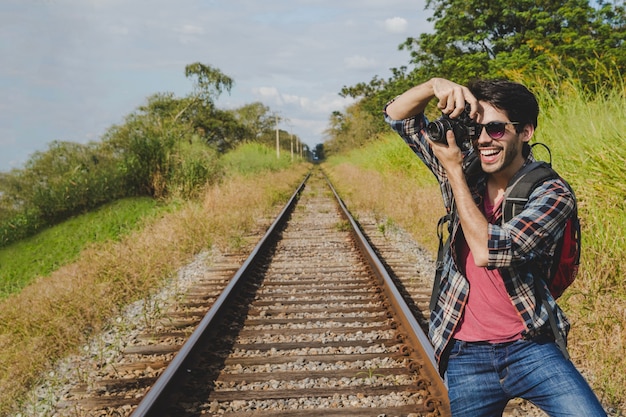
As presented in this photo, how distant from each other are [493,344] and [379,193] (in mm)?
11424

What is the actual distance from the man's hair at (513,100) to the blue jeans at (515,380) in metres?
0.73

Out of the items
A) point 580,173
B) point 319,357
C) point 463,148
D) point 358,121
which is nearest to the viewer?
point 463,148

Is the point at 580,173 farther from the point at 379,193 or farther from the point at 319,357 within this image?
the point at 379,193

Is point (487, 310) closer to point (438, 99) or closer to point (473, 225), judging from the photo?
point (473, 225)

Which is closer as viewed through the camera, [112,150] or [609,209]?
[609,209]

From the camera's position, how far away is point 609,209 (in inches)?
187

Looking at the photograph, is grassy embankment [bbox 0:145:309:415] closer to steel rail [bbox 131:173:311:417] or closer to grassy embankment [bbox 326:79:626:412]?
steel rail [bbox 131:173:311:417]

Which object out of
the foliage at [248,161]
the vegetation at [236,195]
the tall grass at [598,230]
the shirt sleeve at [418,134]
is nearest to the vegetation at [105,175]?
the vegetation at [236,195]

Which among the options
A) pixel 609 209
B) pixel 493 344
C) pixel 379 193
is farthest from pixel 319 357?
pixel 379 193

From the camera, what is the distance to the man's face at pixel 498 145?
1617mm

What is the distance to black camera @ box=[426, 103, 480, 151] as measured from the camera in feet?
5.17

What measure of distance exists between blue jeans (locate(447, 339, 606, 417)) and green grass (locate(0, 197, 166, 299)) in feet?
32.8

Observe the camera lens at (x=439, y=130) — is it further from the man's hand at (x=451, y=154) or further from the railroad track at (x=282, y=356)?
the railroad track at (x=282, y=356)

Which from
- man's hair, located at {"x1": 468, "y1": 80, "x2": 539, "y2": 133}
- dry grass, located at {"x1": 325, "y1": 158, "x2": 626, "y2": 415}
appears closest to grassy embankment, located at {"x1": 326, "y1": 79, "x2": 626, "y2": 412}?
dry grass, located at {"x1": 325, "y1": 158, "x2": 626, "y2": 415}
